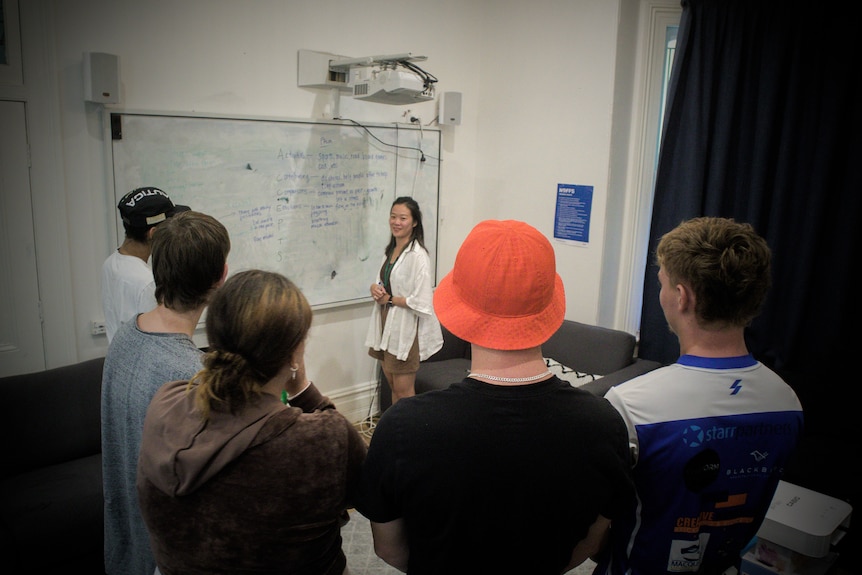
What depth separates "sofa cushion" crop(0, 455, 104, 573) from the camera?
2.20m

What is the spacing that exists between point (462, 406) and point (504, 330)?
0.52ft

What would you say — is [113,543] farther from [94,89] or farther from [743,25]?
[743,25]

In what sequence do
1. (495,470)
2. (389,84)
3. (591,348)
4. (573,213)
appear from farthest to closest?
(573,213) → (591,348) → (389,84) → (495,470)

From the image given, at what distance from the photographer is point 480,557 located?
1.04 metres

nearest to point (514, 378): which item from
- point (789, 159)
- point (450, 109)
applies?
point (789, 159)

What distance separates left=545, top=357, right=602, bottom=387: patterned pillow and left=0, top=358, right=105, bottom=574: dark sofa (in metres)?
2.35

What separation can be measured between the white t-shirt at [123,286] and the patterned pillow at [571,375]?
2.27 m

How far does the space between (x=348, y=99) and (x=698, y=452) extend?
3.03 meters

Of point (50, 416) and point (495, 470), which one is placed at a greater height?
point (495, 470)

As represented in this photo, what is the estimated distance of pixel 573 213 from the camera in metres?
3.86

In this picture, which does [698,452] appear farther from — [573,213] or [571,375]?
[573,213]

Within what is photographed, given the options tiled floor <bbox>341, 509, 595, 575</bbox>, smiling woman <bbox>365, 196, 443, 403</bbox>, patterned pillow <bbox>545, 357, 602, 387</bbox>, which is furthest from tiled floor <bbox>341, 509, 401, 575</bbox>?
patterned pillow <bbox>545, 357, 602, 387</bbox>

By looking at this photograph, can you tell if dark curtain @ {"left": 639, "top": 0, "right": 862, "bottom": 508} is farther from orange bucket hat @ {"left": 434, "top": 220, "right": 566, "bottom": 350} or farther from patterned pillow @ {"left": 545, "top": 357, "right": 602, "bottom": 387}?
orange bucket hat @ {"left": 434, "top": 220, "right": 566, "bottom": 350}

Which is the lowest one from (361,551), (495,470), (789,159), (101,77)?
(361,551)
